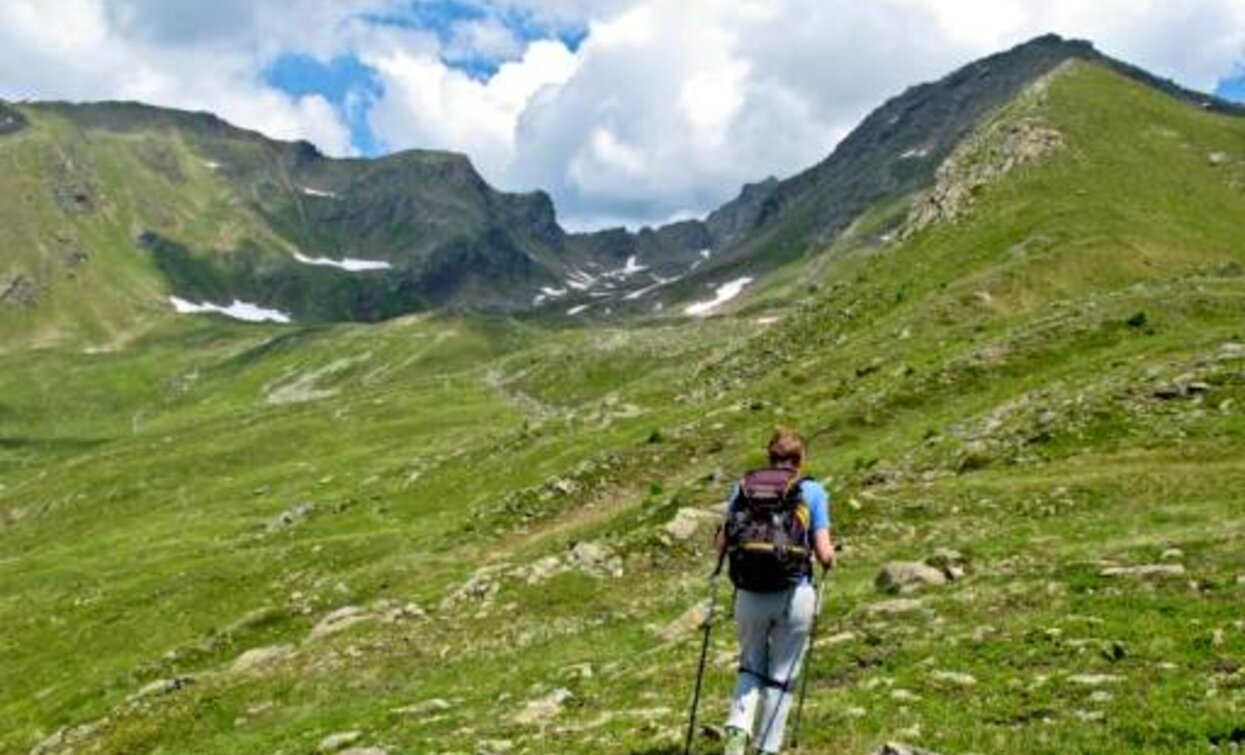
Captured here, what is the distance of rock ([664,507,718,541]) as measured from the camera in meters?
38.4

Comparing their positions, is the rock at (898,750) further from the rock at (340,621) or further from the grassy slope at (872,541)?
the rock at (340,621)

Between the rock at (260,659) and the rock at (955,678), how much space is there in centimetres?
2309

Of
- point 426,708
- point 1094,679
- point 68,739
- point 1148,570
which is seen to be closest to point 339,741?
point 426,708

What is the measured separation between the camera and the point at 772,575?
628 inches

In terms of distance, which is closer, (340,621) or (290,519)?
(340,621)

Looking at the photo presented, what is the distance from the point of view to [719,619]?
95.5ft

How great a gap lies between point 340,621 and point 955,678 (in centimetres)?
2396

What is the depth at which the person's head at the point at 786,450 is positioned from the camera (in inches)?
647

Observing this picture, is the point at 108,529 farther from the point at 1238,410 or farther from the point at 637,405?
the point at 1238,410

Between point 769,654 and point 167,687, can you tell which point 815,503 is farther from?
point 167,687

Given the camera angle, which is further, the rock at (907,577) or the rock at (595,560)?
the rock at (595,560)

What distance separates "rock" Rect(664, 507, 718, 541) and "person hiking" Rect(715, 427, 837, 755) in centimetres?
2156

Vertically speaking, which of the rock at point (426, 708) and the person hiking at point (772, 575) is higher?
the person hiking at point (772, 575)

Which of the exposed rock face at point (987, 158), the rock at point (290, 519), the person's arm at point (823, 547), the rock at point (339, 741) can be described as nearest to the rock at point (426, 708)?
the rock at point (339, 741)
